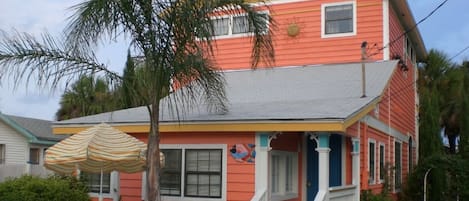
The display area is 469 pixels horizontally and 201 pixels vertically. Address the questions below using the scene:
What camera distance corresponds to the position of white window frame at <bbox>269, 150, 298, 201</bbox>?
13.3 meters

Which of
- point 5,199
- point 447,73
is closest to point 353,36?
point 5,199

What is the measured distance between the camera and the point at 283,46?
19875mm

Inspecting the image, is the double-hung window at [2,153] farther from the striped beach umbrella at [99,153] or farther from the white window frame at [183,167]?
the striped beach umbrella at [99,153]

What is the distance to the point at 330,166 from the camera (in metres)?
14.7

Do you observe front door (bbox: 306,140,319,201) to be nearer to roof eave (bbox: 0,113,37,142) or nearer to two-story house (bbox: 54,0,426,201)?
two-story house (bbox: 54,0,426,201)

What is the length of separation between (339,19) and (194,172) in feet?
29.0

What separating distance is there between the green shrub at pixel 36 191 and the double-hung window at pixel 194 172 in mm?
2134

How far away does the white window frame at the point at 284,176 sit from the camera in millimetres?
13328

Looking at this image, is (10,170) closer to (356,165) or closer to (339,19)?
(339,19)

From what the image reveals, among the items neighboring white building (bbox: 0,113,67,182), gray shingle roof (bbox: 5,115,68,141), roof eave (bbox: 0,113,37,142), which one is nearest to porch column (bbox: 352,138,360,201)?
neighboring white building (bbox: 0,113,67,182)

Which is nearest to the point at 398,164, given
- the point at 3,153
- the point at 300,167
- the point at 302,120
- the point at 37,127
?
the point at 300,167

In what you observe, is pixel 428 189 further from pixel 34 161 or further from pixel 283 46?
pixel 34 161

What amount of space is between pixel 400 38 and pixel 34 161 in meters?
20.7

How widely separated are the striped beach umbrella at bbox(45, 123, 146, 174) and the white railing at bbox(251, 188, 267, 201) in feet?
7.72
